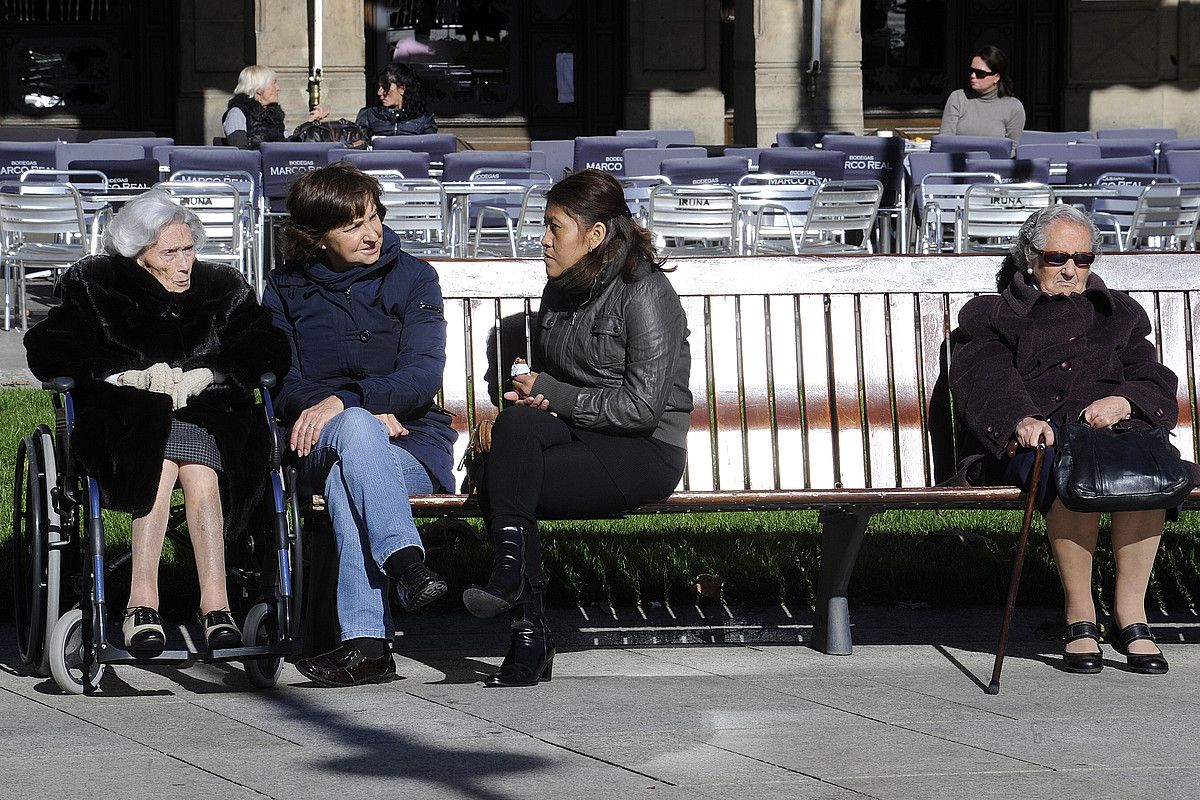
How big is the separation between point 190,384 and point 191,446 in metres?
0.22

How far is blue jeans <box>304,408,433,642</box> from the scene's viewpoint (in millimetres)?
4867

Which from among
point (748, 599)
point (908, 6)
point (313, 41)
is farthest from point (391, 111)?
point (908, 6)

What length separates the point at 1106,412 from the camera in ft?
17.3

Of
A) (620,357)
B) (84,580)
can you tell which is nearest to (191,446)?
(84,580)

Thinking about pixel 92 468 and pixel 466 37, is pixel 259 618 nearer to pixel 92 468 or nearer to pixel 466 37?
pixel 92 468

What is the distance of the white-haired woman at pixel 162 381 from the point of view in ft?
16.0

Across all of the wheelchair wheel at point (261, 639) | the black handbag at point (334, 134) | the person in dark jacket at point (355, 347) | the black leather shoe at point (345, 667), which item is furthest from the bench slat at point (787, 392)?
the black handbag at point (334, 134)

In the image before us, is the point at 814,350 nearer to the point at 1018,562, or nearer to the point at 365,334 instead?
the point at 1018,562

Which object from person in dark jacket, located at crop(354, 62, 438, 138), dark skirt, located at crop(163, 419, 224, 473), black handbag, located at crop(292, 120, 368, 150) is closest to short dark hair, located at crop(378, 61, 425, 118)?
person in dark jacket, located at crop(354, 62, 438, 138)

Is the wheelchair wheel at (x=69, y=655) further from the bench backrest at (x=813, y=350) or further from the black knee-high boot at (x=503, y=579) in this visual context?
the bench backrest at (x=813, y=350)

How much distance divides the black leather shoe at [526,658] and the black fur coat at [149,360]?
0.83 meters

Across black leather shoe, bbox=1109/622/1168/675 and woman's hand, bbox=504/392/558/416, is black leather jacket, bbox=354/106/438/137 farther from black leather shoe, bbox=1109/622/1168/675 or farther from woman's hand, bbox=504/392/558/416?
black leather shoe, bbox=1109/622/1168/675

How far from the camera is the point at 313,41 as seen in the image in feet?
57.5

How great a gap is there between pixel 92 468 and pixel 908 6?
2187 cm
